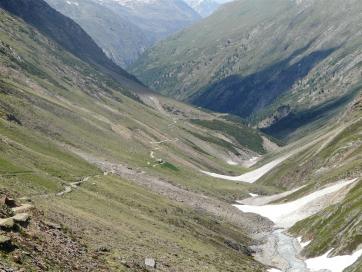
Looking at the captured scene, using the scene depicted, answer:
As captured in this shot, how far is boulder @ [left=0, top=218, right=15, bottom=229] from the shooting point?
134 feet

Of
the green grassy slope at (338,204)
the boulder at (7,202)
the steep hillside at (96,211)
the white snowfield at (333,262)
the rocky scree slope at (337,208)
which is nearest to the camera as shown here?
the steep hillside at (96,211)

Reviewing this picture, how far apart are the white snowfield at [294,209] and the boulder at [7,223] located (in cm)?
10086

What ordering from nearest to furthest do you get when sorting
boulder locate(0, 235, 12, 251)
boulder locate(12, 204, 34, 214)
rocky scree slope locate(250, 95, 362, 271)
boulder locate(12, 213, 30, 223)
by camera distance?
boulder locate(0, 235, 12, 251) < boulder locate(12, 213, 30, 223) < boulder locate(12, 204, 34, 214) < rocky scree slope locate(250, 95, 362, 271)

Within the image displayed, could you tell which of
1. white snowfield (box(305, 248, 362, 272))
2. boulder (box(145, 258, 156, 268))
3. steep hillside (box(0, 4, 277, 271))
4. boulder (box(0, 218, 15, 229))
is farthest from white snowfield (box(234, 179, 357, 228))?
boulder (box(0, 218, 15, 229))

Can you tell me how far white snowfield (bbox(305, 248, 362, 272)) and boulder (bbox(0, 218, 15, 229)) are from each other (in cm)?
5454

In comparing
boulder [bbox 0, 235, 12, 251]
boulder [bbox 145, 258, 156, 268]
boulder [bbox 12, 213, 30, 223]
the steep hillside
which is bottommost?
the steep hillside

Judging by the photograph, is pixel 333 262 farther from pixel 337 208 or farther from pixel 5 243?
pixel 5 243

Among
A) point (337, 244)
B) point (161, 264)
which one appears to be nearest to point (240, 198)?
point (337, 244)

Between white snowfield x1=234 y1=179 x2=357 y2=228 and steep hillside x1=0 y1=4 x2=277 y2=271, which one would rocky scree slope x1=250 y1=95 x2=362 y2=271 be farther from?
steep hillside x1=0 y1=4 x2=277 y2=271

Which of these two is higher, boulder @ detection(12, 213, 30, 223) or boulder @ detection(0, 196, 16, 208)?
boulder @ detection(12, 213, 30, 223)

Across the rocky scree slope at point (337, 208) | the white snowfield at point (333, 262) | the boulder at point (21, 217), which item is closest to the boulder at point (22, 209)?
the boulder at point (21, 217)

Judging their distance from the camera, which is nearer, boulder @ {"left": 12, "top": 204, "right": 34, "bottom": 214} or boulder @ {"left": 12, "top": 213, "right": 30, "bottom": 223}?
boulder @ {"left": 12, "top": 213, "right": 30, "bottom": 223}

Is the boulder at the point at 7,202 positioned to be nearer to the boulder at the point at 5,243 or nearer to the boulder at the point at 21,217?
the boulder at the point at 21,217

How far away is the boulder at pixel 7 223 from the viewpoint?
41.0 meters
